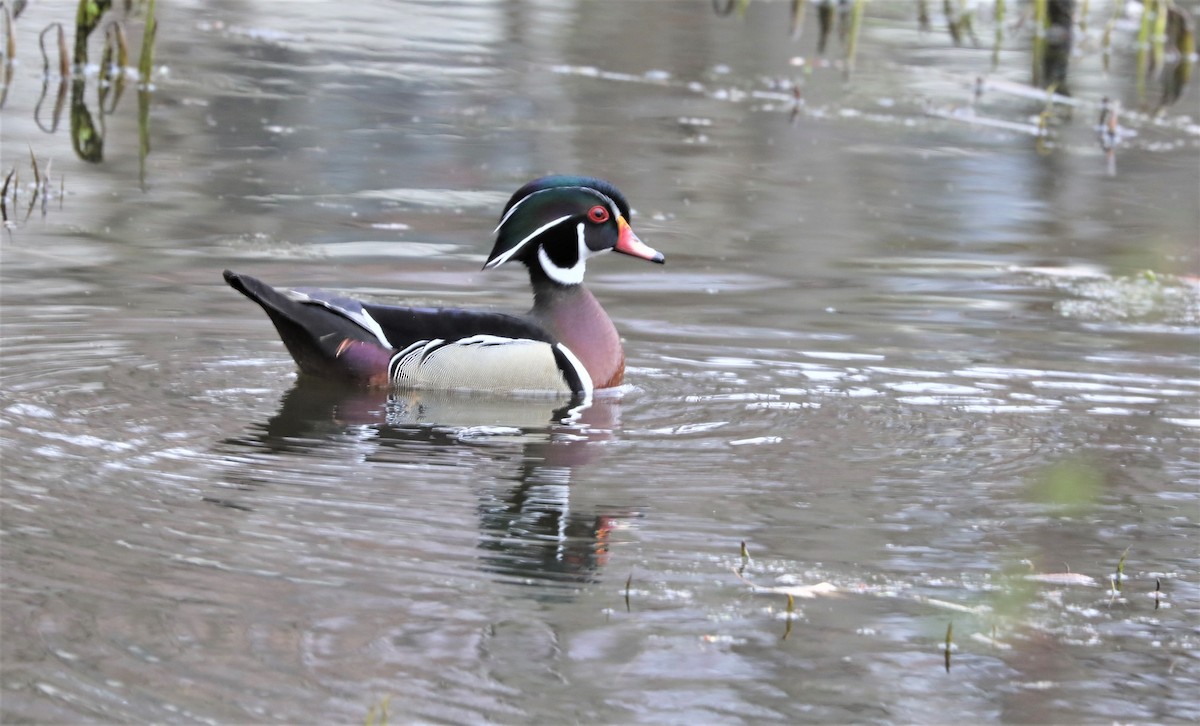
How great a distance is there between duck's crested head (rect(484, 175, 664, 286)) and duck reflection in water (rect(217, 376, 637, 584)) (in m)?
0.74

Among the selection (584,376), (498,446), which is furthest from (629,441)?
(584,376)

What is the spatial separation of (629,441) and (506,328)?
1.08m

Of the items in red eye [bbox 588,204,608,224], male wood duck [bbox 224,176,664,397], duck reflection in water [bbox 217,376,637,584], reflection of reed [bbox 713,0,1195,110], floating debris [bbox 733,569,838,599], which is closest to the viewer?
floating debris [bbox 733,569,838,599]

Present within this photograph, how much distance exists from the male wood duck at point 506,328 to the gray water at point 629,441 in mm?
232

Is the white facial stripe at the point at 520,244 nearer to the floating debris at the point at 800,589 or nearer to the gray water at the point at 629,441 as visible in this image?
the gray water at the point at 629,441

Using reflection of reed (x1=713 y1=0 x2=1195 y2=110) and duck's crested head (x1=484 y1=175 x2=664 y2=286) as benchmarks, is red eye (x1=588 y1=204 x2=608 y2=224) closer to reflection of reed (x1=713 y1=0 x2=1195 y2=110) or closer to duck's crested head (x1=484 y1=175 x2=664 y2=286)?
duck's crested head (x1=484 y1=175 x2=664 y2=286)

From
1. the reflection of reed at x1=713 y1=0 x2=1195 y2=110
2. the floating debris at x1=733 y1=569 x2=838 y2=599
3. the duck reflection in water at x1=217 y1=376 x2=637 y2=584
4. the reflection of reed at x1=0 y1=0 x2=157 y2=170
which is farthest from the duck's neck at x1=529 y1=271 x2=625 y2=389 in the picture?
the reflection of reed at x1=713 y1=0 x2=1195 y2=110

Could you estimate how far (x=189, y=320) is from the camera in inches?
338

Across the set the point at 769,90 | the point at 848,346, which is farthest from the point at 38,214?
the point at 769,90

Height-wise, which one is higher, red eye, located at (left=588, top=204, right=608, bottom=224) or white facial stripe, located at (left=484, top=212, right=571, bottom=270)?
red eye, located at (left=588, top=204, right=608, bottom=224)

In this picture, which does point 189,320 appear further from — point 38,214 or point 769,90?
point 769,90

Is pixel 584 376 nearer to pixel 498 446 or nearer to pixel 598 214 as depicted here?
pixel 598 214

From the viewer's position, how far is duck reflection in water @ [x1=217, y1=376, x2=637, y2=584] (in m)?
5.55

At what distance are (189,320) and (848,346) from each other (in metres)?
3.13
